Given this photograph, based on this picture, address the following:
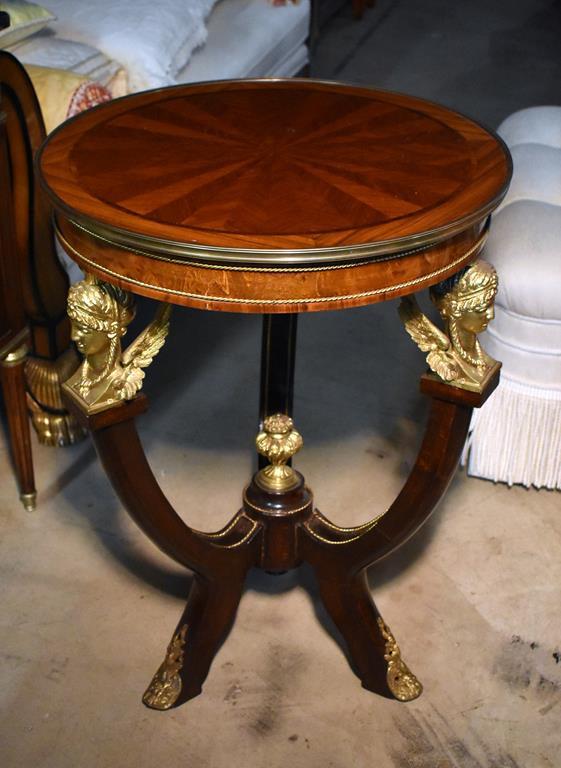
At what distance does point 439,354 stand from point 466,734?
413mm

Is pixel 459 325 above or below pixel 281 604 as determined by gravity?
above

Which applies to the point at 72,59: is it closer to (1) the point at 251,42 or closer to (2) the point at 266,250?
(1) the point at 251,42

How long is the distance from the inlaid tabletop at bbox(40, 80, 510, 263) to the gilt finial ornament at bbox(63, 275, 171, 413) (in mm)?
65

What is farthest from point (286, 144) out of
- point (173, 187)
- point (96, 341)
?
point (96, 341)

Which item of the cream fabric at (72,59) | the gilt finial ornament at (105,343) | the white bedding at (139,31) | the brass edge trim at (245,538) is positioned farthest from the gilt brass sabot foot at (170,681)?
the white bedding at (139,31)

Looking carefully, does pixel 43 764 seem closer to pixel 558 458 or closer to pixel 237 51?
pixel 558 458

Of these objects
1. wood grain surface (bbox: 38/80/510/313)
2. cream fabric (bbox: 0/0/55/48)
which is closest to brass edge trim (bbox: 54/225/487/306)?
wood grain surface (bbox: 38/80/510/313)

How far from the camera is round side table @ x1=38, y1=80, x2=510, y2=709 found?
781 mm

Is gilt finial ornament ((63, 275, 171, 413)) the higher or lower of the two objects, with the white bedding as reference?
higher

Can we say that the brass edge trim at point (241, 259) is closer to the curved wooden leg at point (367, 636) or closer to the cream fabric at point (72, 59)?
the curved wooden leg at point (367, 636)

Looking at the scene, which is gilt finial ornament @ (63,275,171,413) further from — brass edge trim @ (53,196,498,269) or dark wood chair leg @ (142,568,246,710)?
dark wood chair leg @ (142,568,246,710)

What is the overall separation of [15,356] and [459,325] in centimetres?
58

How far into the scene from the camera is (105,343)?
0.86m

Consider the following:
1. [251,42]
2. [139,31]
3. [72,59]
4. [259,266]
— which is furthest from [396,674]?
[251,42]
